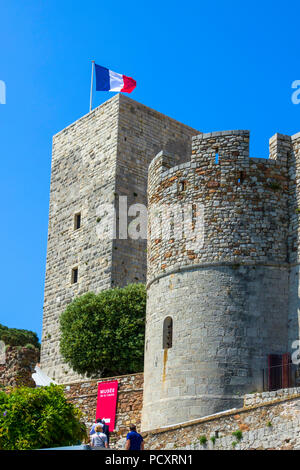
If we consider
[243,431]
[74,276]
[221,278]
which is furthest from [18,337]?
[243,431]

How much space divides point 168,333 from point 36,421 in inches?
189

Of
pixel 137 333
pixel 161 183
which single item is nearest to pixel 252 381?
pixel 161 183

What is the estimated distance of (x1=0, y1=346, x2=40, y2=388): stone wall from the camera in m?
26.7

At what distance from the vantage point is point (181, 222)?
19.7m

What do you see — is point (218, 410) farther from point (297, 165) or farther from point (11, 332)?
point (11, 332)

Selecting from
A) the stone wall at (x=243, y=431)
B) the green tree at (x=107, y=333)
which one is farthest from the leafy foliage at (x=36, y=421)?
the green tree at (x=107, y=333)

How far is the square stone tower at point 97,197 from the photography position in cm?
2994

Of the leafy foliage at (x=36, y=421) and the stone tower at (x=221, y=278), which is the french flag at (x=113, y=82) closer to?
the stone tower at (x=221, y=278)

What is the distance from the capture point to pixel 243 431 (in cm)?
1564

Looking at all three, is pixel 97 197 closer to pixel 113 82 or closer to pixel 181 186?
pixel 113 82

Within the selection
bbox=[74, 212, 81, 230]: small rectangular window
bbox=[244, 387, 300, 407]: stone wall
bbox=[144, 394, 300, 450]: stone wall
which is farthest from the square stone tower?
bbox=[144, 394, 300, 450]: stone wall

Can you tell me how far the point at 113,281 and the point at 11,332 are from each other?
19.3 m
